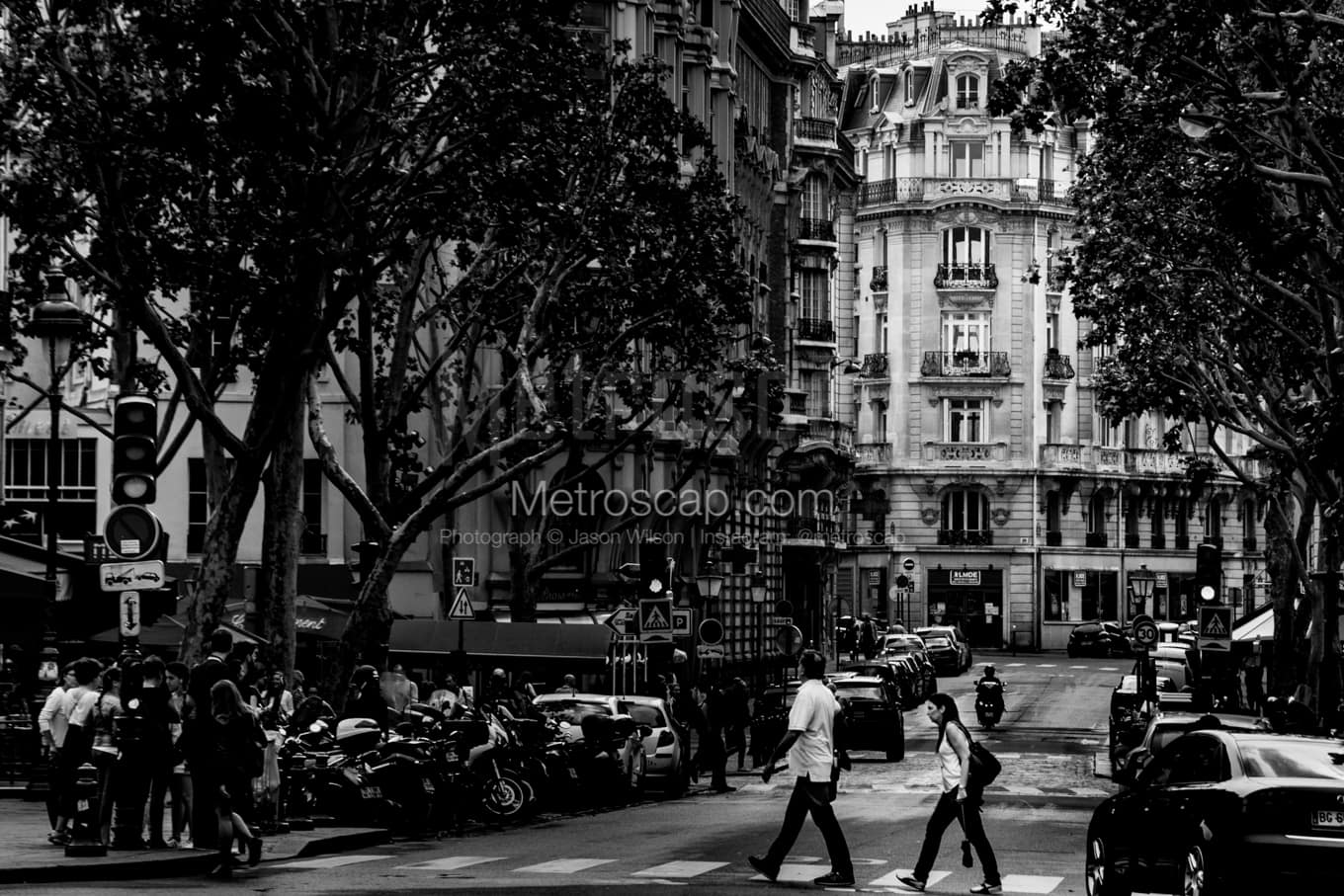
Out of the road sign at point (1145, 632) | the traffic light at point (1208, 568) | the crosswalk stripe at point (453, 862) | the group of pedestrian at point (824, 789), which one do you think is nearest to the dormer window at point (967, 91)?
the road sign at point (1145, 632)

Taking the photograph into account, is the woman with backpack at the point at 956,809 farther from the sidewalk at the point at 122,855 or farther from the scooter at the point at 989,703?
the scooter at the point at 989,703

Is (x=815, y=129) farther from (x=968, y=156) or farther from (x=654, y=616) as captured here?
(x=654, y=616)

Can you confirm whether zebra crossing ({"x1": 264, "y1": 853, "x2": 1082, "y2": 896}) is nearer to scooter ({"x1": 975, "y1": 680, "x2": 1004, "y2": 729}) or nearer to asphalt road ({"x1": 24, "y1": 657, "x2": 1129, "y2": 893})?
asphalt road ({"x1": 24, "y1": 657, "x2": 1129, "y2": 893})

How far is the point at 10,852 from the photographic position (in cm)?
1856

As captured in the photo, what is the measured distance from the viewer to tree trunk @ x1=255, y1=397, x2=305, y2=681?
1179 inches

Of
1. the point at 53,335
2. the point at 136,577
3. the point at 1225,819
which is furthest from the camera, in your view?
the point at 53,335

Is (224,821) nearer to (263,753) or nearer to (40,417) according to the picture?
(263,753)

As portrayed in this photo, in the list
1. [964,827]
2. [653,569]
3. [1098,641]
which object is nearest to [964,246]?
[1098,641]

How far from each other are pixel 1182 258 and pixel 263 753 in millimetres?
17915

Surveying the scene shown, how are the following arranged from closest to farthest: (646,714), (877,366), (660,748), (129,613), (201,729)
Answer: (201,729) < (129,613) < (660,748) < (646,714) < (877,366)

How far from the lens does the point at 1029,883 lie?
62.3ft

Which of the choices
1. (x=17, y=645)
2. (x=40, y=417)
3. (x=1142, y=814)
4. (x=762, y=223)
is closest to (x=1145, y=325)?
(x=17, y=645)

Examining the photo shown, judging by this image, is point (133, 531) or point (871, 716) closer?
point (133, 531)

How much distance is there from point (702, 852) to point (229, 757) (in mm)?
4821
